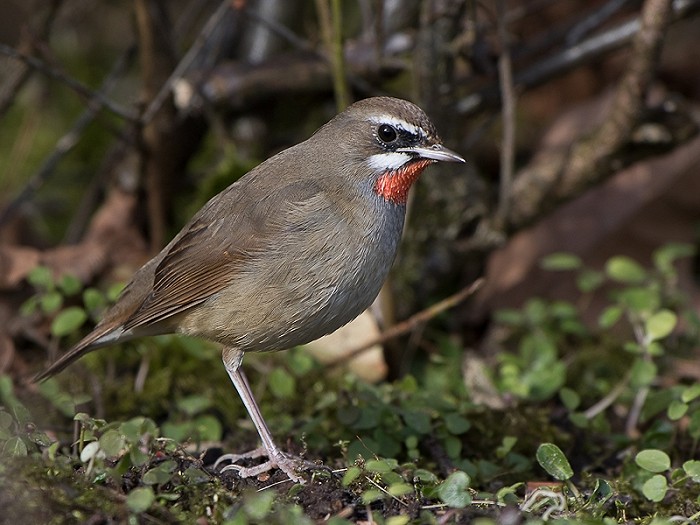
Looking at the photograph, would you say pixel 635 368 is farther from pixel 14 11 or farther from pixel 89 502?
pixel 14 11

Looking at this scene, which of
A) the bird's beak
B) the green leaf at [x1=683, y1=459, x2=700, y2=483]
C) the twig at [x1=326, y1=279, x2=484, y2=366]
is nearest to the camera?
the green leaf at [x1=683, y1=459, x2=700, y2=483]

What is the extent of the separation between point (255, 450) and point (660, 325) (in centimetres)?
210

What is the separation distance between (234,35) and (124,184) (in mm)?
1341

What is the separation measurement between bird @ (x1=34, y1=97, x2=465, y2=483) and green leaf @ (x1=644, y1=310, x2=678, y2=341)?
142cm

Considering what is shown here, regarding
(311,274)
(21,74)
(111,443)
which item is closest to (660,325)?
(311,274)

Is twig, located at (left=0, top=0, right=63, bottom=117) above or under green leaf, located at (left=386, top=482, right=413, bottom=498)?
above

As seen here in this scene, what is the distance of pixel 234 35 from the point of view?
23.6 feet

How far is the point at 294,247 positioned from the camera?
14.4 ft

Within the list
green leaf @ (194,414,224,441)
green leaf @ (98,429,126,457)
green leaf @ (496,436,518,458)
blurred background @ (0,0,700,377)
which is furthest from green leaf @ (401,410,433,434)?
green leaf @ (98,429,126,457)

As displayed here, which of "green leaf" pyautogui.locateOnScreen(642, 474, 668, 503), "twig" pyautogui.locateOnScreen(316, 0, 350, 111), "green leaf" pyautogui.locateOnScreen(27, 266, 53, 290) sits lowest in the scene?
"green leaf" pyautogui.locateOnScreen(642, 474, 668, 503)

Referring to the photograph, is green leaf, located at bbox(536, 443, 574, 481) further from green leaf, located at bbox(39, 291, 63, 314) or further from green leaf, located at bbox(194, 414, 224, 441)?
green leaf, located at bbox(39, 291, 63, 314)

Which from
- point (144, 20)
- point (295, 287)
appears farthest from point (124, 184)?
point (295, 287)

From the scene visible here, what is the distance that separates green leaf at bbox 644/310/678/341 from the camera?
16.4 ft

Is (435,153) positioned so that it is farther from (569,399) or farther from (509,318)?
(509,318)
